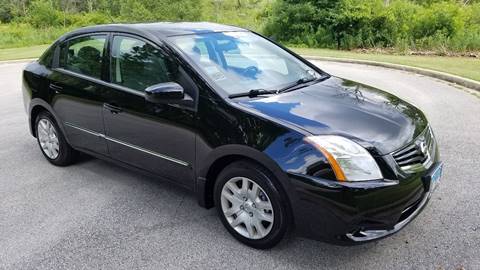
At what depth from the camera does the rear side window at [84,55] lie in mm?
4262

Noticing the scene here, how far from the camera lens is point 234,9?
212ft

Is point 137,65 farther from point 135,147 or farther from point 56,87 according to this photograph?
point 56,87

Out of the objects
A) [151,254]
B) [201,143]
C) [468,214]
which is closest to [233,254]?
[151,254]

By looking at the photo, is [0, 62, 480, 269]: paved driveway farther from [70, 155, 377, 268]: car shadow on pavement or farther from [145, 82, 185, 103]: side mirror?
[145, 82, 185, 103]: side mirror

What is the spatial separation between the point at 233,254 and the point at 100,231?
3.96 feet

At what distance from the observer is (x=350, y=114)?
3.25 metres

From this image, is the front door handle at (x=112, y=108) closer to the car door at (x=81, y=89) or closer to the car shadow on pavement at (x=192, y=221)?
the car door at (x=81, y=89)

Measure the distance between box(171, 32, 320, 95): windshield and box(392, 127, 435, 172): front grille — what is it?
1220 millimetres

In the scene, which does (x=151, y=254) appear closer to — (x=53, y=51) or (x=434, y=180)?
(x=434, y=180)

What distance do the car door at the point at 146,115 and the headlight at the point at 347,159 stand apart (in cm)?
112

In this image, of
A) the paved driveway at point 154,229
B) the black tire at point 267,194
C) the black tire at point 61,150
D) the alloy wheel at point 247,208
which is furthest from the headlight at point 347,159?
the black tire at point 61,150

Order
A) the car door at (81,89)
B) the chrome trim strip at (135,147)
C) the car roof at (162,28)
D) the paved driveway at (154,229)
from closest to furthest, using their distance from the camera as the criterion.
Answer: the paved driveway at (154,229)
the chrome trim strip at (135,147)
the car roof at (162,28)
the car door at (81,89)

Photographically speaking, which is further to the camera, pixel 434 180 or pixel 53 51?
pixel 53 51

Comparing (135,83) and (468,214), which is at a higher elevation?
(135,83)
